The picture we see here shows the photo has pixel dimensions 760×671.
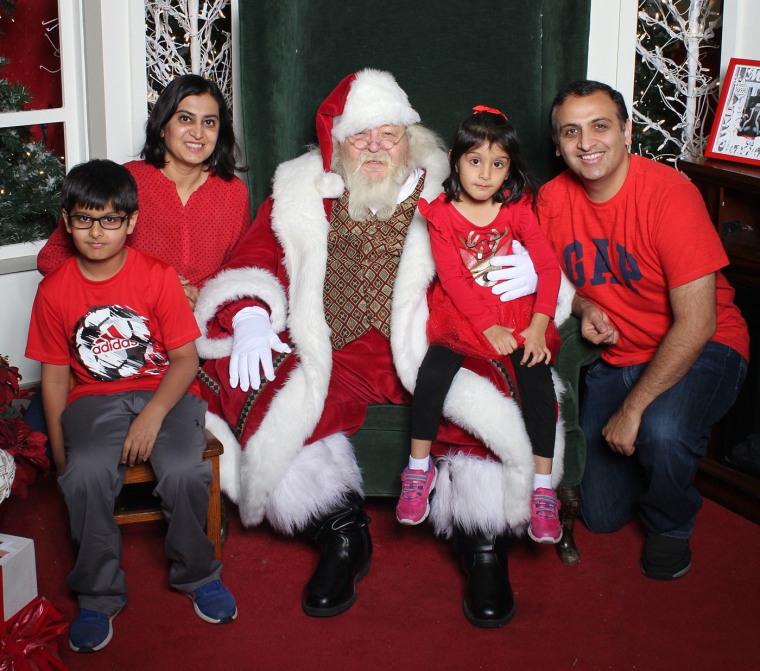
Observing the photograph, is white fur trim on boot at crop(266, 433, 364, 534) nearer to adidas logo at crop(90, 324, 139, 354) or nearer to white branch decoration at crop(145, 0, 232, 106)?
adidas logo at crop(90, 324, 139, 354)

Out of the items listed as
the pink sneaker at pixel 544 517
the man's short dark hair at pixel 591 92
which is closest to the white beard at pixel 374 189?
the man's short dark hair at pixel 591 92

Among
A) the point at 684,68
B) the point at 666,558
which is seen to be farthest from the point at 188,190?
the point at 684,68

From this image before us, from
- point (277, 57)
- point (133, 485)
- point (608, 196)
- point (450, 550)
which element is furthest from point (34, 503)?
point (608, 196)

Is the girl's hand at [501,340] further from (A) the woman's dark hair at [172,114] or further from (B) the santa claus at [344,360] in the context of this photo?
(A) the woman's dark hair at [172,114]

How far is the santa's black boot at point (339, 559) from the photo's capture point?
2.42m

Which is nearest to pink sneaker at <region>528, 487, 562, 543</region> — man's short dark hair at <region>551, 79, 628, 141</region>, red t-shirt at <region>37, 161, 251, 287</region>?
man's short dark hair at <region>551, 79, 628, 141</region>

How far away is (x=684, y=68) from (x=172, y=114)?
2182mm

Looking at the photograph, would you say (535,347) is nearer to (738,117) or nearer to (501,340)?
(501,340)

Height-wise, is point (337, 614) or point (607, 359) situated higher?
point (607, 359)

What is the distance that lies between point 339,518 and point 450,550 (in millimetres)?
404

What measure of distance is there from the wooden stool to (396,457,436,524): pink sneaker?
1.64 feet

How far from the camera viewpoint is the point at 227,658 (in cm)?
222

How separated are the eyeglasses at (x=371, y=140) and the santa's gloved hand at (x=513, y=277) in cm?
54

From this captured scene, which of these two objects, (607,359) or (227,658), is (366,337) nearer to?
(607,359)
